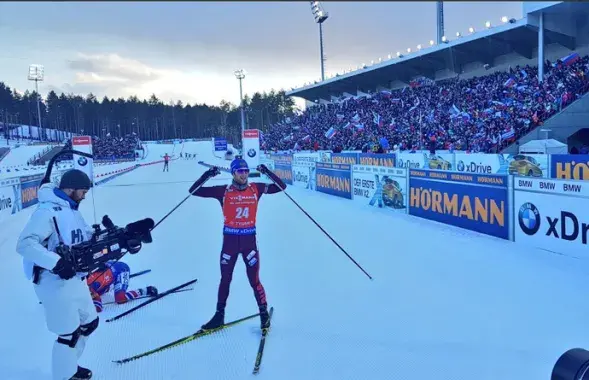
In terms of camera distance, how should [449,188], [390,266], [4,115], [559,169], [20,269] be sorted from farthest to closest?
[4,115] < [559,169] < [449,188] < [20,269] < [390,266]

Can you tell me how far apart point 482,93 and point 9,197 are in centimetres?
2618

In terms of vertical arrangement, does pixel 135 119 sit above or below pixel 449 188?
above

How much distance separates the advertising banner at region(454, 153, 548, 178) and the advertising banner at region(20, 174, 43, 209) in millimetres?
12885

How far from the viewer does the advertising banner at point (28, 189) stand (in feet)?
46.6

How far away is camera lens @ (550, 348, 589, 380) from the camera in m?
2.81

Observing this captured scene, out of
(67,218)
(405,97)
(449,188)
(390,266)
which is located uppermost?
(405,97)

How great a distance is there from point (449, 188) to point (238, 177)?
663 centimetres

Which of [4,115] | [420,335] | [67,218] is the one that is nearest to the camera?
[67,218]

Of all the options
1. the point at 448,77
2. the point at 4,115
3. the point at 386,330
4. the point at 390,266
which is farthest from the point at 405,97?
the point at 4,115

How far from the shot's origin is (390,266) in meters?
6.91

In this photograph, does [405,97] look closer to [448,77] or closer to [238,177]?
[448,77]

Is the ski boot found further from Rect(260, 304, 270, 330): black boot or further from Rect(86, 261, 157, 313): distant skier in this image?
Rect(260, 304, 270, 330): black boot

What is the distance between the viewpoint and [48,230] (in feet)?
10.3

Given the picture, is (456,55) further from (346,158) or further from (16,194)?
(16,194)
